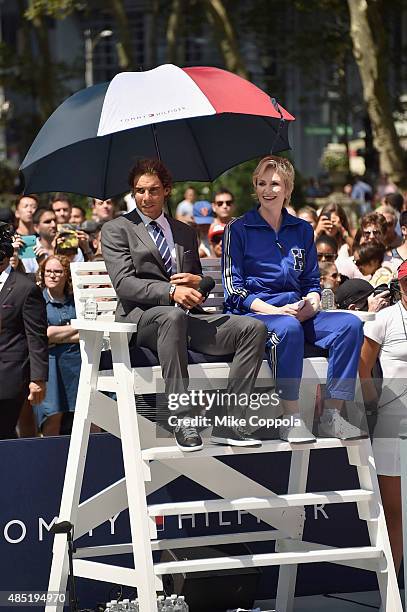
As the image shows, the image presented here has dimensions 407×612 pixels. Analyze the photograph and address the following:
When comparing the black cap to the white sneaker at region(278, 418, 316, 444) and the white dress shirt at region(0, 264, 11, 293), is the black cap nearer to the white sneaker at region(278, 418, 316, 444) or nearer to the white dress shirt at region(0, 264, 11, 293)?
the white sneaker at region(278, 418, 316, 444)

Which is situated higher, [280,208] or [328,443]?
[280,208]

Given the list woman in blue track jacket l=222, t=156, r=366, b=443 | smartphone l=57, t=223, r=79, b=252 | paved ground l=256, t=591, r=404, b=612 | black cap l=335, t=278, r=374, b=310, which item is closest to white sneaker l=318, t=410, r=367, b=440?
woman in blue track jacket l=222, t=156, r=366, b=443

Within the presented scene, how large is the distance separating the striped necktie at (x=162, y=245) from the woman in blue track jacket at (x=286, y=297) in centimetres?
28

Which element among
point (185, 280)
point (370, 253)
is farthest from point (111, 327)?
point (370, 253)

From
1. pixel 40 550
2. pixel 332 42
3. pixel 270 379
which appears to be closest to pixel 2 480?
pixel 40 550

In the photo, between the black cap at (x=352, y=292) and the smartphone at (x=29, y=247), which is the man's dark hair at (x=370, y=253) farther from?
the smartphone at (x=29, y=247)

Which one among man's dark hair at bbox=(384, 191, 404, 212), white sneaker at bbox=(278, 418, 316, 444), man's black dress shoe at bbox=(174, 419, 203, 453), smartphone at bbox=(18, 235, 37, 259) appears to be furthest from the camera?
man's dark hair at bbox=(384, 191, 404, 212)

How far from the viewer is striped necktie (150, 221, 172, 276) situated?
639 cm

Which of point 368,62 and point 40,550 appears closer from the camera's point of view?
point 40,550

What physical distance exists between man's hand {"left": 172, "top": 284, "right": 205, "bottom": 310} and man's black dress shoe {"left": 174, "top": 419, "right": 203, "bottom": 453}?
572 millimetres

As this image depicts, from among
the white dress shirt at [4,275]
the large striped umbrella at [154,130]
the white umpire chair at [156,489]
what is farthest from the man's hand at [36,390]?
the white umpire chair at [156,489]

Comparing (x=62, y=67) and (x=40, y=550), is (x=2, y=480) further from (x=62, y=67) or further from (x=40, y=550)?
(x=62, y=67)

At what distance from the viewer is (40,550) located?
6.73m

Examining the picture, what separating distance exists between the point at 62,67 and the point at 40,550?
33433mm
